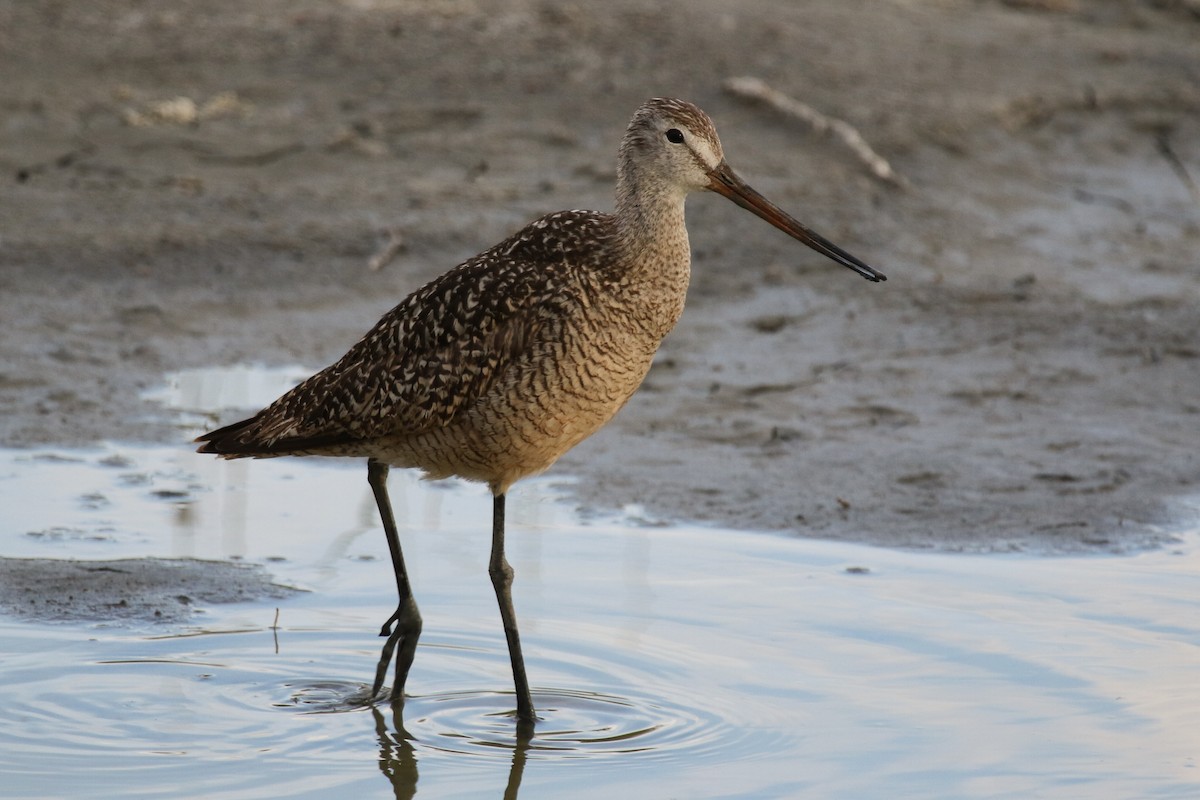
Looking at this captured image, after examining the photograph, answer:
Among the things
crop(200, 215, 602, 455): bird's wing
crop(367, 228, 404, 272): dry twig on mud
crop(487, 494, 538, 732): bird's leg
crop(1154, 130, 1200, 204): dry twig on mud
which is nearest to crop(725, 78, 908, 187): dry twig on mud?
crop(1154, 130, 1200, 204): dry twig on mud

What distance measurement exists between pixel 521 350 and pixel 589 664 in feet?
3.67

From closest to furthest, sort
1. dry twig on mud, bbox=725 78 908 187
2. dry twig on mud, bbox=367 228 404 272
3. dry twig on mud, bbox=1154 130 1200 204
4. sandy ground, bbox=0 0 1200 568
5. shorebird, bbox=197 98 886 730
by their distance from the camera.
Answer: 1. shorebird, bbox=197 98 886 730
2. sandy ground, bbox=0 0 1200 568
3. dry twig on mud, bbox=367 228 404 272
4. dry twig on mud, bbox=725 78 908 187
5. dry twig on mud, bbox=1154 130 1200 204

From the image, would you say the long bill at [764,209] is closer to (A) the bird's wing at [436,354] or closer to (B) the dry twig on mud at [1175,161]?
(A) the bird's wing at [436,354]

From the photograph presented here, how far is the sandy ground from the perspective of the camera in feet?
24.2

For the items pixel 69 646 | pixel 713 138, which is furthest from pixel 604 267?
pixel 69 646

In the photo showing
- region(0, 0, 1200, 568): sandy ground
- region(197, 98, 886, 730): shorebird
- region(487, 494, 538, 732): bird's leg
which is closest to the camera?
region(197, 98, 886, 730): shorebird

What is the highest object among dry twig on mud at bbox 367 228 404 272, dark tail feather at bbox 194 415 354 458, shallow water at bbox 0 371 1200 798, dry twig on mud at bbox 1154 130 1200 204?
dry twig on mud at bbox 1154 130 1200 204

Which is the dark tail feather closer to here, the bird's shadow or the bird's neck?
the bird's shadow

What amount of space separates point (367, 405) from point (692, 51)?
21.6 ft

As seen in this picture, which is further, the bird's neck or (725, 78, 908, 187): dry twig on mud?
(725, 78, 908, 187): dry twig on mud

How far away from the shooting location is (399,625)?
5285 millimetres

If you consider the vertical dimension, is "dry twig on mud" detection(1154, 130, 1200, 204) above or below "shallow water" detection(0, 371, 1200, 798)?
above

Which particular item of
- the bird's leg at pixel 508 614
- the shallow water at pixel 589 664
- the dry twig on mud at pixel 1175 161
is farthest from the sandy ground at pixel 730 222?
the bird's leg at pixel 508 614

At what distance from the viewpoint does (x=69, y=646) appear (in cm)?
545
